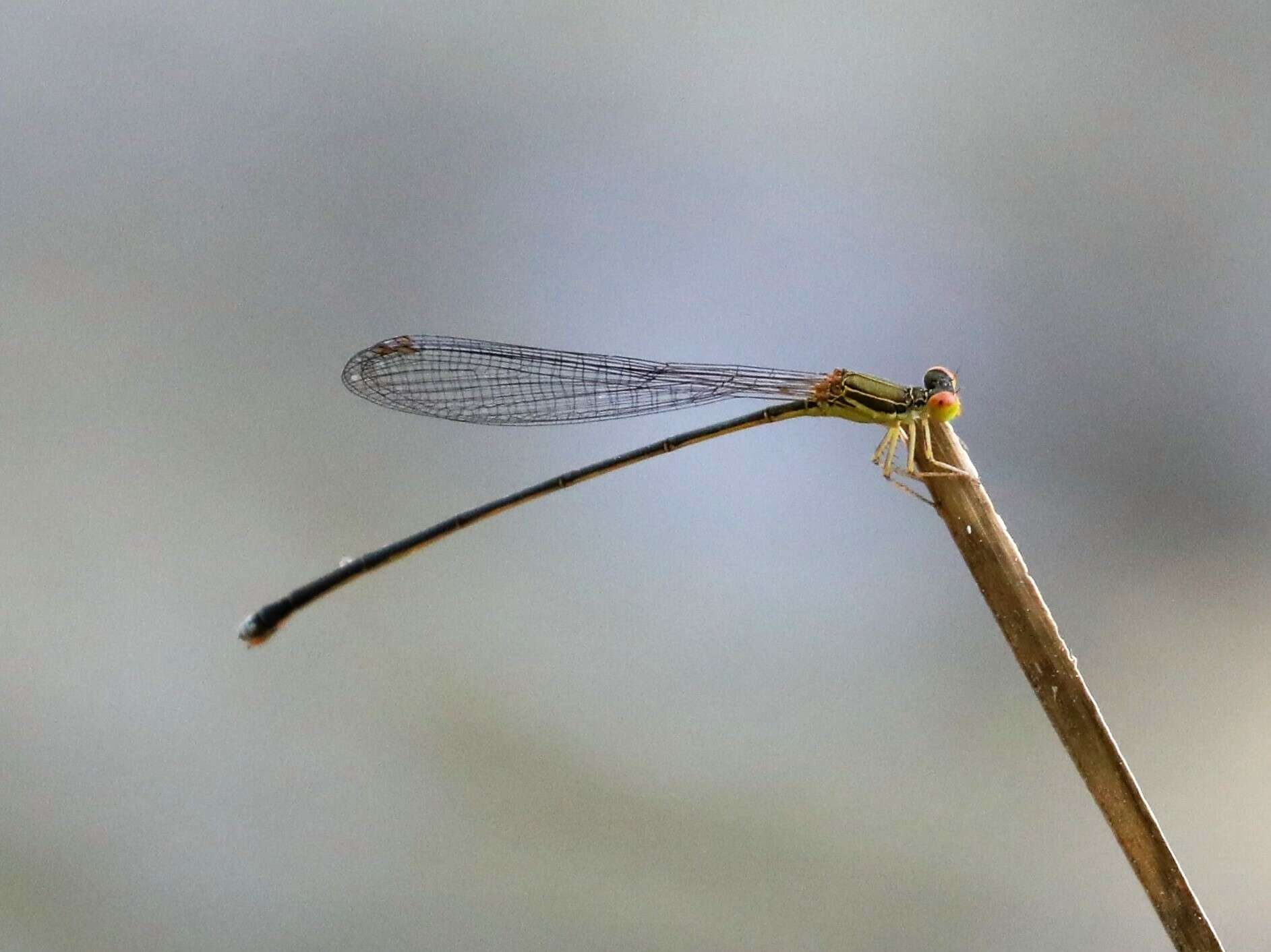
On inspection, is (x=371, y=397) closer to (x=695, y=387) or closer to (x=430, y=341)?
(x=430, y=341)

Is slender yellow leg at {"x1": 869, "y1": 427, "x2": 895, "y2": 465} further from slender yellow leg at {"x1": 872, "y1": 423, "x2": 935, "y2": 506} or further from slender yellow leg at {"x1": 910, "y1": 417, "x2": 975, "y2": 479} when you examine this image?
slender yellow leg at {"x1": 910, "y1": 417, "x2": 975, "y2": 479}

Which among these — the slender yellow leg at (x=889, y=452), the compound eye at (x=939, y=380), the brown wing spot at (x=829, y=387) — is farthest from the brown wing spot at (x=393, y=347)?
the compound eye at (x=939, y=380)

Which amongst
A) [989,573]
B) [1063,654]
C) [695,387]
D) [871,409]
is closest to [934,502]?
[989,573]

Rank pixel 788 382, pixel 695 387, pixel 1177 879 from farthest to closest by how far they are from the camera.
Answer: pixel 695 387
pixel 788 382
pixel 1177 879

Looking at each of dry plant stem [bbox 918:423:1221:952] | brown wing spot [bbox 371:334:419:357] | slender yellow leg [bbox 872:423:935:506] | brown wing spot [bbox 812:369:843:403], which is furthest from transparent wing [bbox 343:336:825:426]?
dry plant stem [bbox 918:423:1221:952]

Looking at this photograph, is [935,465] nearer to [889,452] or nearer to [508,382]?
[889,452]

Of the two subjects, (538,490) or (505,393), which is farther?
(505,393)

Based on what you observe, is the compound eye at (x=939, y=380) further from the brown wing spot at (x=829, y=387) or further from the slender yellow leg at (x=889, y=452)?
the brown wing spot at (x=829, y=387)

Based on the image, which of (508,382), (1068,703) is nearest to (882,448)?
(1068,703)
